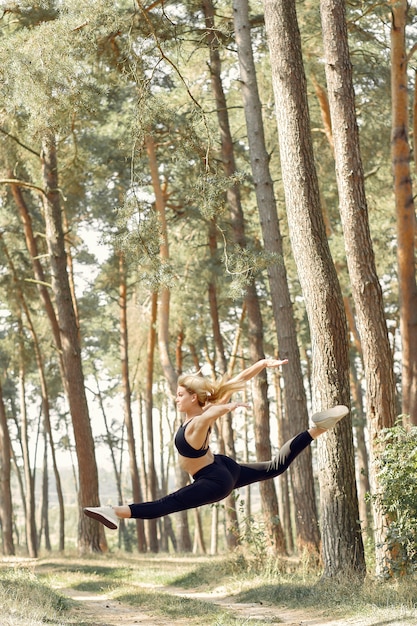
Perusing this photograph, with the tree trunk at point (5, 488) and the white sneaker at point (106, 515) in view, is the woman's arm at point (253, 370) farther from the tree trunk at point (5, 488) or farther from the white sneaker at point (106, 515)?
the tree trunk at point (5, 488)

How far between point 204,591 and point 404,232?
6751 mm

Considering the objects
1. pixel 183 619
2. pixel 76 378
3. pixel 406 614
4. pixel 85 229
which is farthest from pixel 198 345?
pixel 406 614

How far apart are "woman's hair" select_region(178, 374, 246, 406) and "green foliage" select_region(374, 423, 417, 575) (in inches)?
111

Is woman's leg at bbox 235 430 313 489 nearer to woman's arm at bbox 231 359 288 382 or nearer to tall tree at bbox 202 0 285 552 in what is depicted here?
woman's arm at bbox 231 359 288 382

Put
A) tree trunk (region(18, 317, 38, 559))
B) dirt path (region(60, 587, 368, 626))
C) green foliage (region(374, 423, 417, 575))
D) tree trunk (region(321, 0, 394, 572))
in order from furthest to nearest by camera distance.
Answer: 1. tree trunk (region(18, 317, 38, 559))
2. tree trunk (region(321, 0, 394, 572))
3. green foliage (region(374, 423, 417, 575))
4. dirt path (region(60, 587, 368, 626))

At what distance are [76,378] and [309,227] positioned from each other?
30.4 feet

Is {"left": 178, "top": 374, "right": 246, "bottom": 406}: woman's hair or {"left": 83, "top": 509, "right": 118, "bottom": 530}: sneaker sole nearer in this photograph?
{"left": 83, "top": 509, "right": 118, "bottom": 530}: sneaker sole

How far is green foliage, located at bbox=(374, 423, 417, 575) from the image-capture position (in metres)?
9.57

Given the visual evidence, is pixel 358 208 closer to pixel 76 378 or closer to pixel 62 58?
pixel 62 58

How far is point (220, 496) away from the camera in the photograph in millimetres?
7449

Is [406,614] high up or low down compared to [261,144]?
down

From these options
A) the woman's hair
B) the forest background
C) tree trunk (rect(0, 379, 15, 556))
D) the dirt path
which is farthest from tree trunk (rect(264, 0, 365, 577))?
tree trunk (rect(0, 379, 15, 556))

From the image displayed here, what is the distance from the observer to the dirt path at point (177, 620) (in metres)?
8.72

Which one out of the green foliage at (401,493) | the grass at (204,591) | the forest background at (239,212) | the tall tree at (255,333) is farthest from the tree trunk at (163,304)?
the green foliage at (401,493)
